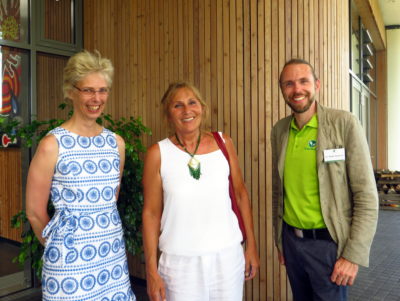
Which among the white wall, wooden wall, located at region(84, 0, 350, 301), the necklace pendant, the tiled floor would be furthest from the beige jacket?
the white wall

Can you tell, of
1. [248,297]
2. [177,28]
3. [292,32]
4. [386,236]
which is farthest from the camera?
[386,236]

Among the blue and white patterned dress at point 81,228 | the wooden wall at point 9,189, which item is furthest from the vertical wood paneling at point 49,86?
the blue and white patterned dress at point 81,228

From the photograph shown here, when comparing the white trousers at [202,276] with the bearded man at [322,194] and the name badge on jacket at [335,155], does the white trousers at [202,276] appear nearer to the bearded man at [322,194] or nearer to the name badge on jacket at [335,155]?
the bearded man at [322,194]

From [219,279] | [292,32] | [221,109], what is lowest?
[219,279]

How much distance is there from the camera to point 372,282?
4.36 meters

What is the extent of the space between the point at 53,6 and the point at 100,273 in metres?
3.95

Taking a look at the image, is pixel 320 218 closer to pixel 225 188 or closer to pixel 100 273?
pixel 225 188

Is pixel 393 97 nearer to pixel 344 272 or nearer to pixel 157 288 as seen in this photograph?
pixel 344 272

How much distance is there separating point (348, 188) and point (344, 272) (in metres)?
0.43

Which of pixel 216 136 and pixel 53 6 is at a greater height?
pixel 53 6

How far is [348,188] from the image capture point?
6.25ft

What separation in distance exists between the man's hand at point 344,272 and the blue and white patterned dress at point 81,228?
1198mm

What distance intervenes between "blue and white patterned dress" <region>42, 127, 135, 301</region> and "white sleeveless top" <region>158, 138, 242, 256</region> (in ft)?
1.04

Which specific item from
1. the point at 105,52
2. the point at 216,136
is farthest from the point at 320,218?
the point at 105,52
